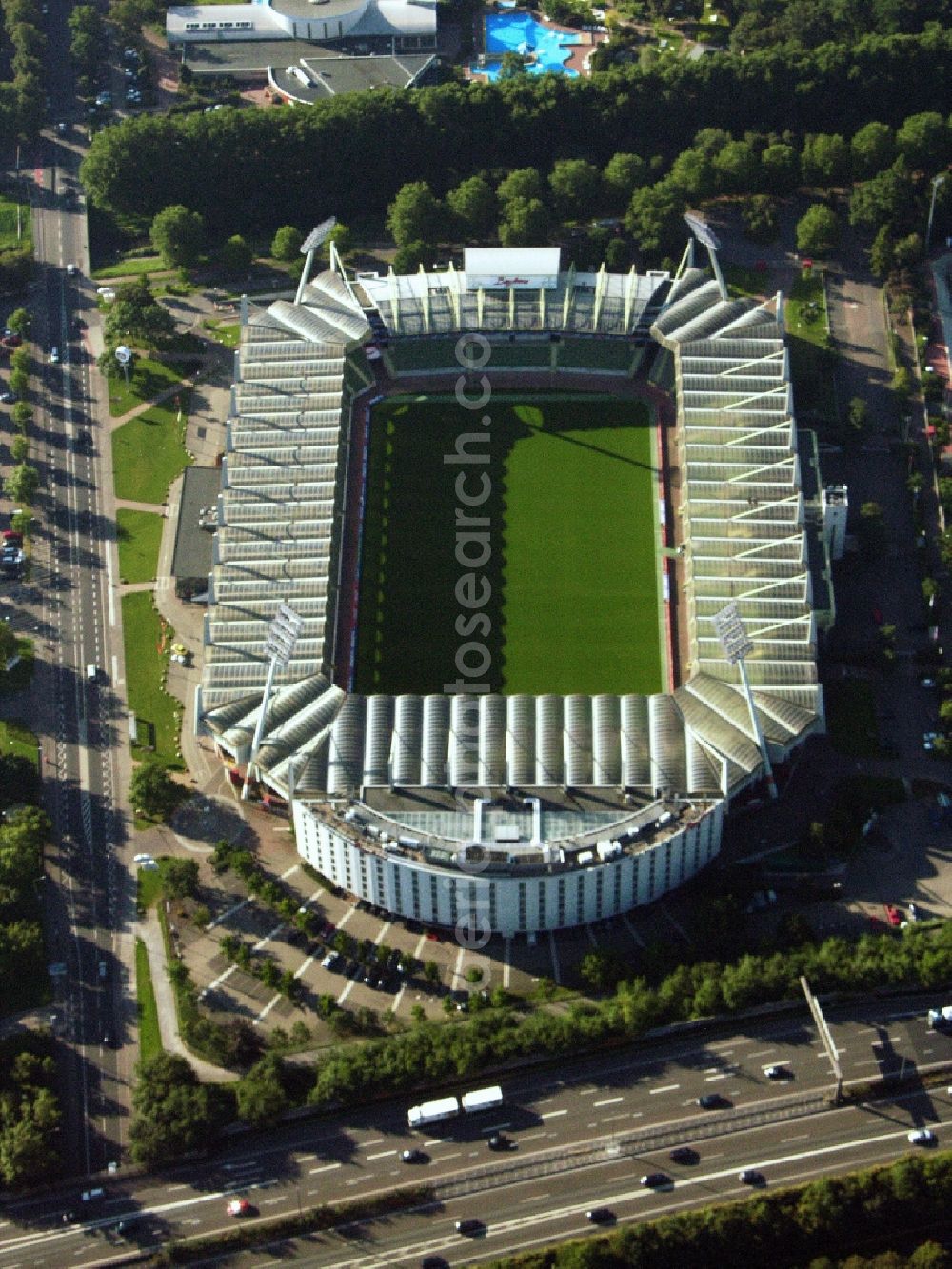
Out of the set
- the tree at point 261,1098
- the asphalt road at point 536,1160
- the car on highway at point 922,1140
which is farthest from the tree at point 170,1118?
the car on highway at point 922,1140

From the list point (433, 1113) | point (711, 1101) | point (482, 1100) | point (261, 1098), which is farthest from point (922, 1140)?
point (261, 1098)

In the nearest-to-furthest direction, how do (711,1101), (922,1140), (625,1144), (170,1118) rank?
1. (922,1140)
2. (170,1118)
3. (625,1144)
4. (711,1101)

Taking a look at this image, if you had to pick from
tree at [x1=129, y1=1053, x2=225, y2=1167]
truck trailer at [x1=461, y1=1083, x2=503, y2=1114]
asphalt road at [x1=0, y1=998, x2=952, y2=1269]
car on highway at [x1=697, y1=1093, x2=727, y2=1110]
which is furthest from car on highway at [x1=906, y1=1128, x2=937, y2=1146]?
tree at [x1=129, y1=1053, x2=225, y2=1167]

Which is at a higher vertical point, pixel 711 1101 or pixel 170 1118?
pixel 170 1118

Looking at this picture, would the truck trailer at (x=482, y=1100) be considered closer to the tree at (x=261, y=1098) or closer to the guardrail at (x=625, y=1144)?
the guardrail at (x=625, y=1144)

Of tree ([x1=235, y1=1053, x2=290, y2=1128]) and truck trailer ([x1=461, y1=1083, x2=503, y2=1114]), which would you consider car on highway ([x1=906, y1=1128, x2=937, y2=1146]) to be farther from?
tree ([x1=235, y1=1053, x2=290, y2=1128])

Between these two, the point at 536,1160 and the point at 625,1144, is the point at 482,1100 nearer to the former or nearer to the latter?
the point at 536,1160
